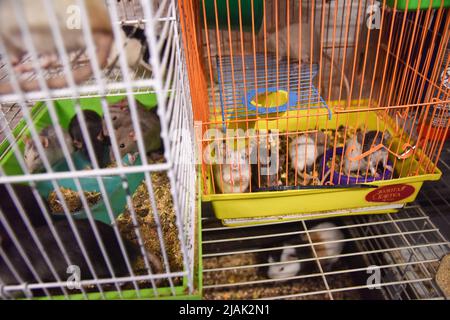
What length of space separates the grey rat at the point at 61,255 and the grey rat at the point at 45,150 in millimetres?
490

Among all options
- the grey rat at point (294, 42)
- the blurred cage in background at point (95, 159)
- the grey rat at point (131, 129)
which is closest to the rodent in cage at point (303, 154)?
the grey rat at point (294, 42)

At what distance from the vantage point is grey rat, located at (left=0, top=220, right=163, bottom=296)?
93 centimetres

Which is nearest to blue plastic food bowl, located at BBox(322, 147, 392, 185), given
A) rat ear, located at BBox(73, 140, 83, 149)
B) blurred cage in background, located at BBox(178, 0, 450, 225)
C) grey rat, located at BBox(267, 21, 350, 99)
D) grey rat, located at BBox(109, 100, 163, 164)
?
blurred cage in background, located at BBox(178, 0, 450, 225)

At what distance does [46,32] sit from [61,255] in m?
0.58

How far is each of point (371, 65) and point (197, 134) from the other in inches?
42.7

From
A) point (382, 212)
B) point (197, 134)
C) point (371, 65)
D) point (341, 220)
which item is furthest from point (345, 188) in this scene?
point (371, 65)

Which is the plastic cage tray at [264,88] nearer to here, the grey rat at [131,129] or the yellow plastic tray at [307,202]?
the yellow plastic tray at [307,202]

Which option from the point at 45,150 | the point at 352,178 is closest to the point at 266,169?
the point at 352,178

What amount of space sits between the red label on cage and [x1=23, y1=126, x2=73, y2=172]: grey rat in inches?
46.5

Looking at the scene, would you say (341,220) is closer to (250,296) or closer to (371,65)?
(250,296)

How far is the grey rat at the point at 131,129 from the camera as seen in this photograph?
1.54 metres

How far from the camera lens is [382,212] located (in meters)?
1.37

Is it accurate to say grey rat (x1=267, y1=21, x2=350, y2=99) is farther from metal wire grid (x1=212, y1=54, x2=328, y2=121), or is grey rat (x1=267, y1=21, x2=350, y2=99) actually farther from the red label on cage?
the red label on cage
